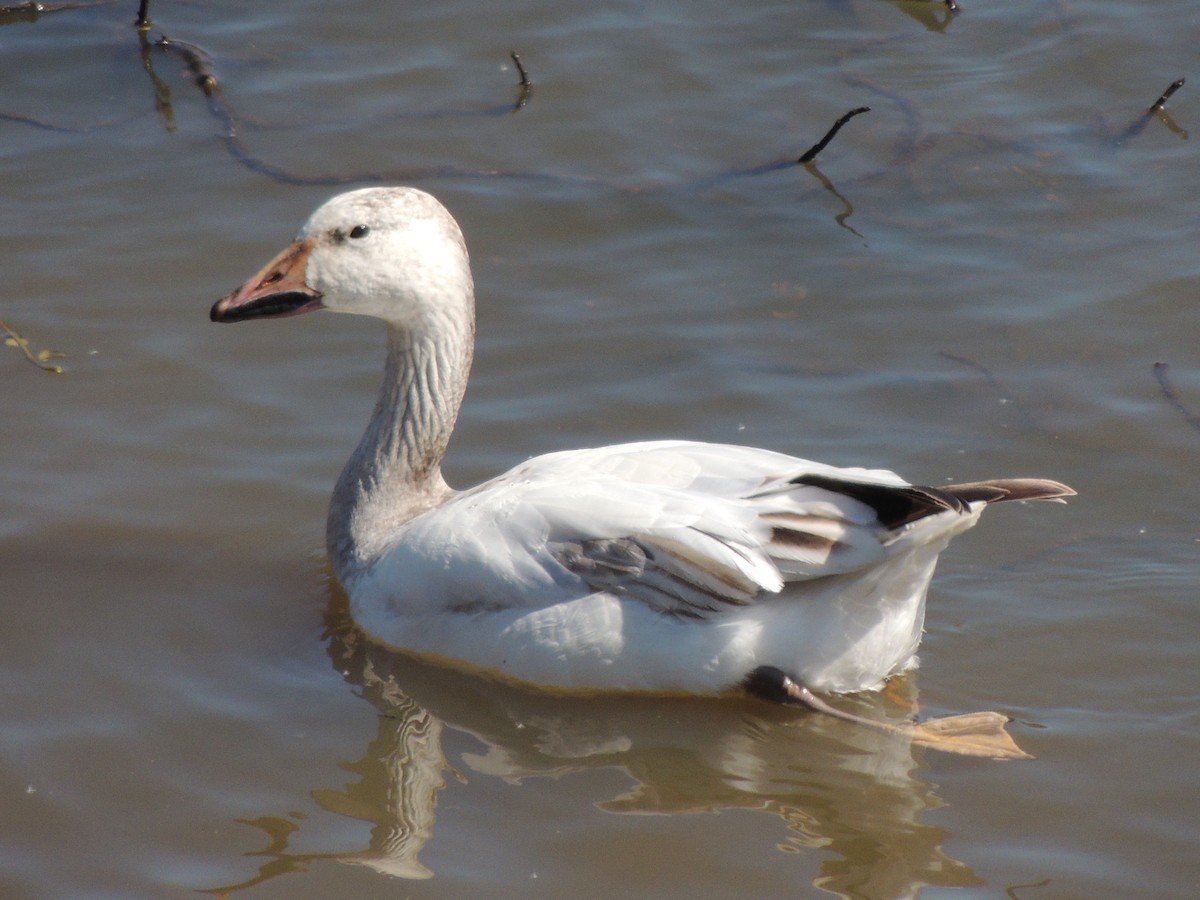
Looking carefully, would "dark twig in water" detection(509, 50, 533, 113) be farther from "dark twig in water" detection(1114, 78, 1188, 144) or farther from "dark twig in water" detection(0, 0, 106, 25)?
"dark twig in water" detection(1114, 78, 1188, 144)

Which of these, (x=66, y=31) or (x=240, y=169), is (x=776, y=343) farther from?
(x=66, y=31)

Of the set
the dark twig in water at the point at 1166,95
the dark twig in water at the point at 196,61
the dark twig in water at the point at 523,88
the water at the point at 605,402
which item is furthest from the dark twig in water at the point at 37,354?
the dark twig in water at the point at 1166,95

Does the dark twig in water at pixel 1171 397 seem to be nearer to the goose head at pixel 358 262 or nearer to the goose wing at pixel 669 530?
the goose wing at pixel 669 530

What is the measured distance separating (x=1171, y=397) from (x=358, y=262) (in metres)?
3.36

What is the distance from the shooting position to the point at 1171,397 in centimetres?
611

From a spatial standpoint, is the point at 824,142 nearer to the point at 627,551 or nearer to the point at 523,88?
the point at 523,88

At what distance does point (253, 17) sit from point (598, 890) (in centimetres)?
681

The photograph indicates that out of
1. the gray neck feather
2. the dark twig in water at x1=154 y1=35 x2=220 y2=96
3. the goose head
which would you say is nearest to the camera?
the goose head

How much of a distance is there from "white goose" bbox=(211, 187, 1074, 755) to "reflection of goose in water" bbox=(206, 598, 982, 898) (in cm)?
12

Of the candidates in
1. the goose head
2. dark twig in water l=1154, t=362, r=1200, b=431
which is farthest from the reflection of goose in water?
dark twig in water l=1154, t=362, r=1200, b=431

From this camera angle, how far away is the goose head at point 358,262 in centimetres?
492

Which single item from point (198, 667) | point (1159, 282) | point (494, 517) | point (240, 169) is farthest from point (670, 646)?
point (240, 169)

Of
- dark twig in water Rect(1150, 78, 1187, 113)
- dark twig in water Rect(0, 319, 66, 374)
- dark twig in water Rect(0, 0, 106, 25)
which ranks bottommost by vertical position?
dark twig in water Rect(0, 319, 66, 374)

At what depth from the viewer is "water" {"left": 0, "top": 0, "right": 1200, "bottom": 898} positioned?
4.25 m
